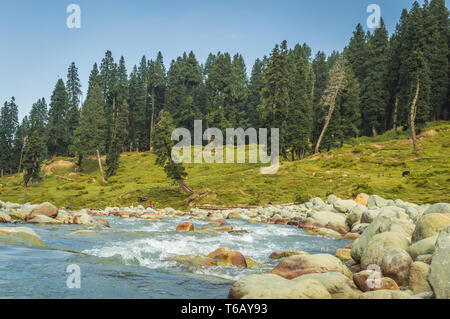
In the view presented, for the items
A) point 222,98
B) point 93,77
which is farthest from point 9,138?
point 222,98

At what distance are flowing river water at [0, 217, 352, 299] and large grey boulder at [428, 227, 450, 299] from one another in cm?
386

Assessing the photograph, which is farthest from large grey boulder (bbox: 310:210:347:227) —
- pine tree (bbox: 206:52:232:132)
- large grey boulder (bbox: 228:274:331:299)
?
pine tree (bbox: 206:52:232:132)

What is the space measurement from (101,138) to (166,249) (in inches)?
2227

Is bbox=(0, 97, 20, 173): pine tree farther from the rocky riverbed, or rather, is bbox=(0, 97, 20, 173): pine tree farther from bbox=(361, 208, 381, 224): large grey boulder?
bbox=(361, 208, 381, 224): large grey boulder

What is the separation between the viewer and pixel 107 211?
1241 inches

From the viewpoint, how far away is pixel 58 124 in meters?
82.8

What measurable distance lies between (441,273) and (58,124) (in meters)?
90.2

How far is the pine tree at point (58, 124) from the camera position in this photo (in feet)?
267

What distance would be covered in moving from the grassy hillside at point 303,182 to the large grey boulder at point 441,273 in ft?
82.1

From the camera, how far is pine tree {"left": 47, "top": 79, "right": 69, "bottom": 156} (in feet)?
267

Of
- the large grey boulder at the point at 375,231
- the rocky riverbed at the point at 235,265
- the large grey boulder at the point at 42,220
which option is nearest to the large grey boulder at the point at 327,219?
the rocky riverbed at the point at 235,265

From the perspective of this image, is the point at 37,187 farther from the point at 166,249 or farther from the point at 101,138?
the point at 166,249

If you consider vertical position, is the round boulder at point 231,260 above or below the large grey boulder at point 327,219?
above

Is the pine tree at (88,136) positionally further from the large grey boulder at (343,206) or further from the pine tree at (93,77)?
the large grey boulder at (343,206)
